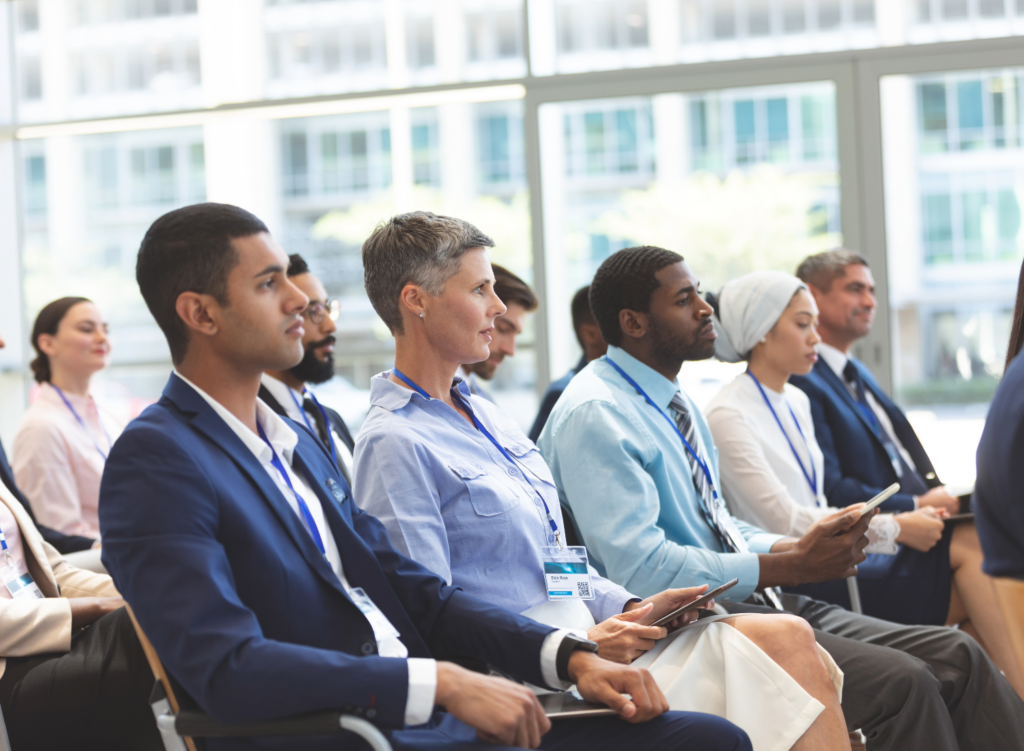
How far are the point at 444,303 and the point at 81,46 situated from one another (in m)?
4.78

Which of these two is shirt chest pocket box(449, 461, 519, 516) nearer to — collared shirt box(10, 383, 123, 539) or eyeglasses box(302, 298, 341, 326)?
eyeglasses box(302, 298, 341, 326)

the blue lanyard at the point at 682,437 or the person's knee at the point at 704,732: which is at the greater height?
the blue lanyard at the point at 682,437

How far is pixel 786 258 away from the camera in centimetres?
496

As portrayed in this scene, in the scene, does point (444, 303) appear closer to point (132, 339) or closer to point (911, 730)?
point (911, 730)

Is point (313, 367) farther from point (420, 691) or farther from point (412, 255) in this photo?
point (420, 691)

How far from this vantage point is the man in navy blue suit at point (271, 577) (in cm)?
131

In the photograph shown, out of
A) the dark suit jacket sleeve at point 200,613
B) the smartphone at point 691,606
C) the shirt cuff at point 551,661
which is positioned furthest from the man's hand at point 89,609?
the smartphone at point 691,606

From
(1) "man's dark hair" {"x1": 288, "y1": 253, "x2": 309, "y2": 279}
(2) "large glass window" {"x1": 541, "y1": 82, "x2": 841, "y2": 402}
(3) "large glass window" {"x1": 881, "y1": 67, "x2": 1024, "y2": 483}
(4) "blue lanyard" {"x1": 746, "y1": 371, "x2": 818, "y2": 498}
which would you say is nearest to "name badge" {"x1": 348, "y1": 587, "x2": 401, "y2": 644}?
(4) "blue lanyard" {"x1": 746, "y1": 371, "x2": 818, "y2": 498}

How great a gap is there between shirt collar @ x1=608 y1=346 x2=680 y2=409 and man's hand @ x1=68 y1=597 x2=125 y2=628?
1349mm

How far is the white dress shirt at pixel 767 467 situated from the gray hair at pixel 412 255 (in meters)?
1.16

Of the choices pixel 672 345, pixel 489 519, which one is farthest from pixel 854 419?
pixel 489 519

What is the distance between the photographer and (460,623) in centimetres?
167

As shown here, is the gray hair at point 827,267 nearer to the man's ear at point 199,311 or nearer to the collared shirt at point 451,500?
the collared shirt at point 451,500

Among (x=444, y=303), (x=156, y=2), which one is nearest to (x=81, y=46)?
(x=156, y=2)
